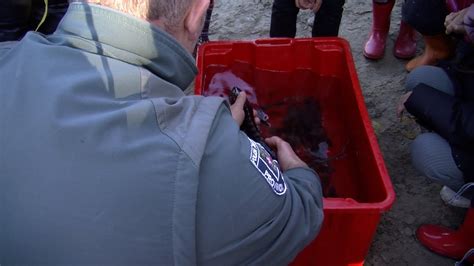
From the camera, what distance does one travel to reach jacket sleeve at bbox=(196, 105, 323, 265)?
601 mm

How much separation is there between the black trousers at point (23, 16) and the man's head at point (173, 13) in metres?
0.79

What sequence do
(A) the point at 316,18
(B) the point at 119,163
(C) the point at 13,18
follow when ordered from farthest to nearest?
(A) the point at 316,18, (C) the point at 13,18, (B) the point at 119,163

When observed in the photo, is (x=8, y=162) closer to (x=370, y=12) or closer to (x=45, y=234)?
(x=45, y=234)

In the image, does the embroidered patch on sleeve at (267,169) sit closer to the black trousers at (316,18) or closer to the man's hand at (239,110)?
the man's hand at (239,110)

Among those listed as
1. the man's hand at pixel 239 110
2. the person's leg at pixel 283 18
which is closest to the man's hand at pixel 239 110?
the man's hand at pixel 239 110

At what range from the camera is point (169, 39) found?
70 centimetres

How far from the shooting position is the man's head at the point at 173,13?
676 mm

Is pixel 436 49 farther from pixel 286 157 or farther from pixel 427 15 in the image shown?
pixel 286 157

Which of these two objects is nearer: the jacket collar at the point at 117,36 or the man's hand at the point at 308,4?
the jacket collar at the point at 117,36

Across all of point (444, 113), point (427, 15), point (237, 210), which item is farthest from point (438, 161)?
point (237, 210)

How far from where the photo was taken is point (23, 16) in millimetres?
1359

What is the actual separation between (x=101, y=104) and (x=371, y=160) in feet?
2.73

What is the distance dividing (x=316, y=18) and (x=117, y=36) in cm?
124

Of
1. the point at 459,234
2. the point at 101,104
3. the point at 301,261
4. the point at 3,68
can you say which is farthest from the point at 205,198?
the point at 459,234
